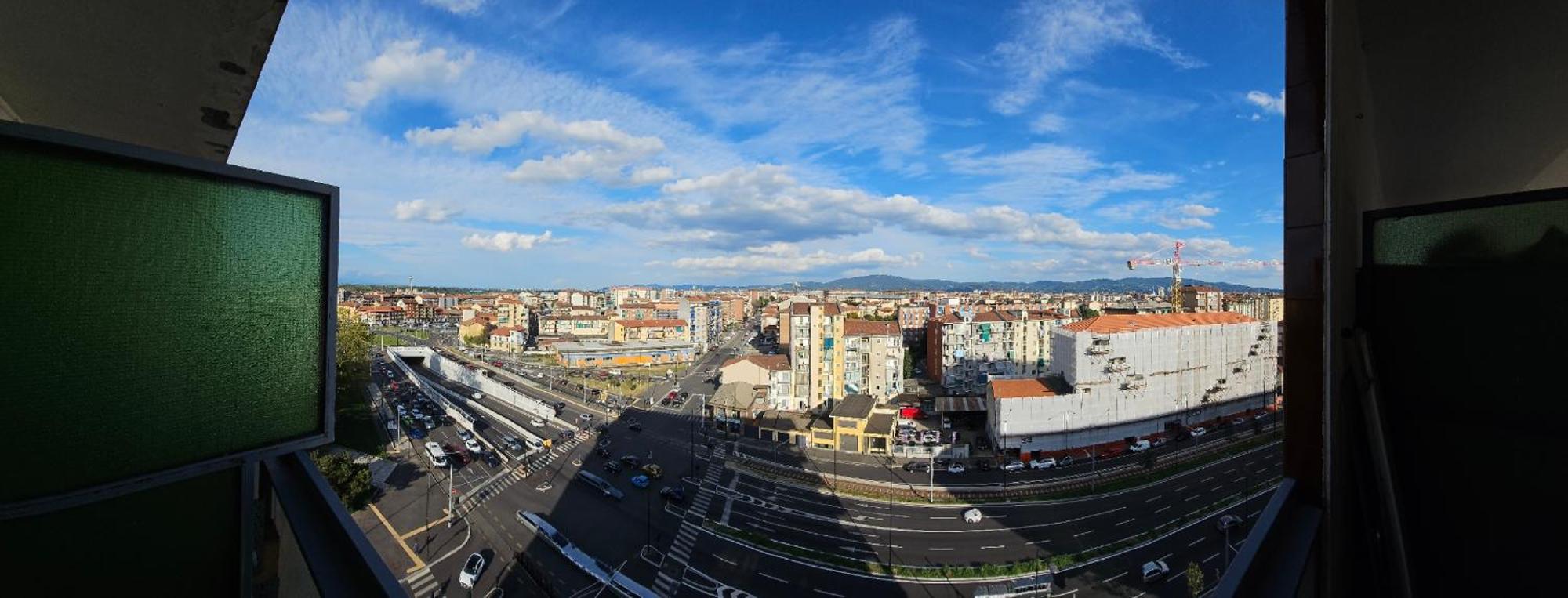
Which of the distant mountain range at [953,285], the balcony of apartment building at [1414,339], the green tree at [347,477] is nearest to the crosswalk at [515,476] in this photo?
the green tree at [347,477]

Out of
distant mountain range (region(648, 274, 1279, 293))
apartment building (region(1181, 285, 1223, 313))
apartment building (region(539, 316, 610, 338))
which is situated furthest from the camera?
distant mountain range (region(648, 274, 1279, 293))

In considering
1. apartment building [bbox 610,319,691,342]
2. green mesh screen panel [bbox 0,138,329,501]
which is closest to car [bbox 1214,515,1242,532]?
green mesh screen panel [bbox 0,138,329,501]

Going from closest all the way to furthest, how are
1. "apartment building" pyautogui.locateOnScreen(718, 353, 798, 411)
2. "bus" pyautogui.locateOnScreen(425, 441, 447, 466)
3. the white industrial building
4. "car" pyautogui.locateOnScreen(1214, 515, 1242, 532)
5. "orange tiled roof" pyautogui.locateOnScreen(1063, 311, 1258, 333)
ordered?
"car" pyautogui.locateOnScreen(1214, 515, 1242, 532) → "bus" pyautogui.locateOnScreen(425, 441, 447, 466) → the white industrial building → "orange tiled roof" pyautogui.locateOnScreen(1063, 311, 1258, 333) → "apartment building" pyautogui.locateOnScreen(718, 353, 798, 411)

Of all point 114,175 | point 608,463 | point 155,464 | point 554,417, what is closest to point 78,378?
point 155,464

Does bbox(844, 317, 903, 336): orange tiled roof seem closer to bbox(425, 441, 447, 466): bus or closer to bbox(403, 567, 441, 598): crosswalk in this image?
bbox(425, 441, 447, 466): bus

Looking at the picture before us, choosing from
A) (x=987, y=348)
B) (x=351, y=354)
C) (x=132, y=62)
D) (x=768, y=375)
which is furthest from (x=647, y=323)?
(x=132, y=62)

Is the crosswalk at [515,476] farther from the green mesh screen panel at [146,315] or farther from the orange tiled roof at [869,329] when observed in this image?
the green mesh screen panel at [146,315]
